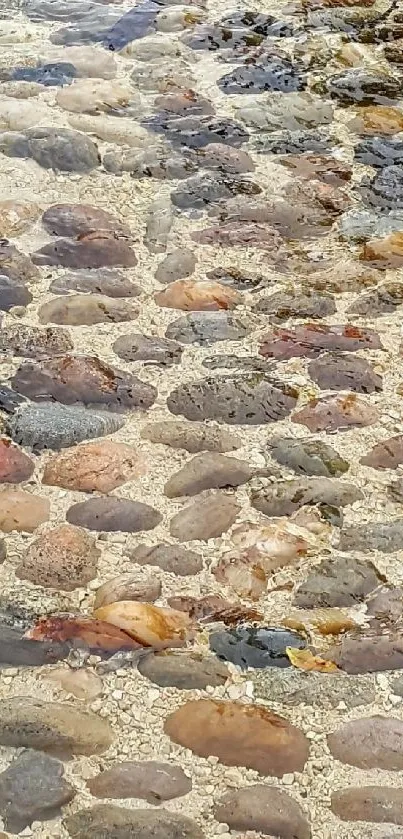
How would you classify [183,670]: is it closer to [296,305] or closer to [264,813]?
[264,813]

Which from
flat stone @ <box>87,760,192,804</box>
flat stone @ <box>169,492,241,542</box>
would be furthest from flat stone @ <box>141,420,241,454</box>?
flat stone @ <box>87,760,192,804</box>

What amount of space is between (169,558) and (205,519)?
0.35 feet

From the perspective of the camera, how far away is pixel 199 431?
2.06m

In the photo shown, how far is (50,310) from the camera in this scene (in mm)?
2369

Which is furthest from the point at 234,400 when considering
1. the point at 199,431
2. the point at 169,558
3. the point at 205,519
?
the point at 169,558

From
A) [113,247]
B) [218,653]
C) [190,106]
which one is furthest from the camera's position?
[190,106]

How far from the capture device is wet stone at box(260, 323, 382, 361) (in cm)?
229

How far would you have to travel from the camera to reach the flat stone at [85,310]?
92.4 inches

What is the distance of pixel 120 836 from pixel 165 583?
46 centimetres

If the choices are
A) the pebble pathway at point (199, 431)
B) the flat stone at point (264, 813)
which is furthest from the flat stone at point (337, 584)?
the flat stone at point (264, 813)

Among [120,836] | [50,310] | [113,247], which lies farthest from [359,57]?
[120,836]

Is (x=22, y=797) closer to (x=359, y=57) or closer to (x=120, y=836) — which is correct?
(x=120, y=836)

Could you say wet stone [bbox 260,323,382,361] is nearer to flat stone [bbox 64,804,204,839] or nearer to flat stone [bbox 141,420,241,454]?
flat stone [bbox 141,420,241,454]

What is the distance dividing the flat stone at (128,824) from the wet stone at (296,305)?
124 centimetres
